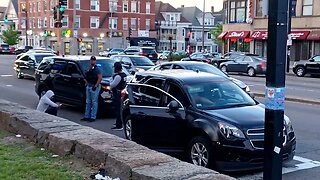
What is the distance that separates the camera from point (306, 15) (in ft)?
147

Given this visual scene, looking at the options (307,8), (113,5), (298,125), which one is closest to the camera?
(298,125)

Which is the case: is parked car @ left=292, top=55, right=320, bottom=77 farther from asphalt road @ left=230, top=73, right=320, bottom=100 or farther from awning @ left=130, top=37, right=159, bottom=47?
awning @ left=130, top=37, right=159, bottom=47

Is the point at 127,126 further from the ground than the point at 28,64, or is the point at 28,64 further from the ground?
the point at 28,64

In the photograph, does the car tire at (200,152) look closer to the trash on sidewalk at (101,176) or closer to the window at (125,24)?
the trash on sidewalk at (101,176)

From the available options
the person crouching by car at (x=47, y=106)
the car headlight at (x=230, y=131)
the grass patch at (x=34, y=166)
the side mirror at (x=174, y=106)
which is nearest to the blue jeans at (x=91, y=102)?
the person crouching by car at (x=47, y=106)

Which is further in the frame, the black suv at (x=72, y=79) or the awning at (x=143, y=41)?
the awning at (x=143, y=41)

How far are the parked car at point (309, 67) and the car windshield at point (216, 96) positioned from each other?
27178mm

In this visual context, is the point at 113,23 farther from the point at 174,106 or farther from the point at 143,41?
the point at 174,106

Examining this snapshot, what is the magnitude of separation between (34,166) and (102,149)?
90cm

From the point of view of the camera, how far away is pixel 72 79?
→ 49.3 ft

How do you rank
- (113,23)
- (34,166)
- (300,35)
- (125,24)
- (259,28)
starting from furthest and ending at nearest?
(125,24), (113,23), (259,28), (300,35), (34,166)

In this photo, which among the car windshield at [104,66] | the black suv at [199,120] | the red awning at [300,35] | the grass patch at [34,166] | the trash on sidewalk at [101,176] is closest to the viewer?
the trash on sidewalk at [101,176]

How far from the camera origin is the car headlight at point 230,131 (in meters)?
7.42

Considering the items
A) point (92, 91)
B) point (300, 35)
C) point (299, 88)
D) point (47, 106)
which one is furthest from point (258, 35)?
point (47, 106)
